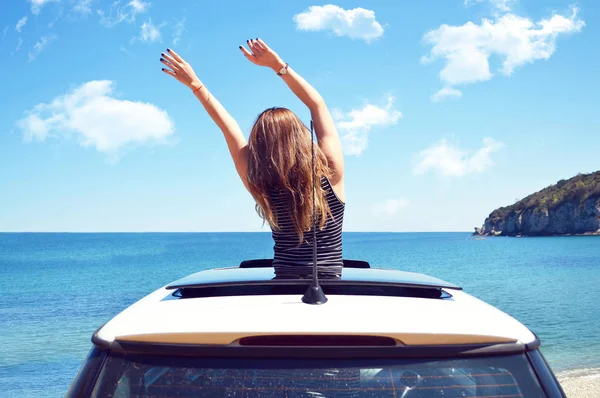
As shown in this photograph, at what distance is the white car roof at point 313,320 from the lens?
1.83 meters

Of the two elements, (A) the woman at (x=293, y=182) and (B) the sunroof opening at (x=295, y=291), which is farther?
(A) the woman at (x=293, y=182)

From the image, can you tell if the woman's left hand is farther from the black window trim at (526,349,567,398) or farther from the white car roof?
the black window trim at (526,349,567,398)

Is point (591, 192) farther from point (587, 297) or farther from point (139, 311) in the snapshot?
point (139, 311)

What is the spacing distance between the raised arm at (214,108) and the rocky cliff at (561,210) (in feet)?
444

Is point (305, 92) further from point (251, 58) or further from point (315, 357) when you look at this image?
point (315, 357)

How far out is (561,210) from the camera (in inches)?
5433

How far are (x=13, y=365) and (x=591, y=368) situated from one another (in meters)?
16.9

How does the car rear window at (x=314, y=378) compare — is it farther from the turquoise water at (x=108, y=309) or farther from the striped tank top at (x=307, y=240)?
the turquoise water at (x=108, y=309)

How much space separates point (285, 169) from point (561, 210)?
14732 centimetres

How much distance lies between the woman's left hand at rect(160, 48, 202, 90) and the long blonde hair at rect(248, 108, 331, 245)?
0.60 meters

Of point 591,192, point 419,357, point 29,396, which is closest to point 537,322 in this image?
point 29,396

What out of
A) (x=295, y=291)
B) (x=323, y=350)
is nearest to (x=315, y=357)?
(x=323, y=350)

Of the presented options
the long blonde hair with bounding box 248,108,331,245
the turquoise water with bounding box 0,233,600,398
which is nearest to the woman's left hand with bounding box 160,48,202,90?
the long blonde hair with bounding box 248,108,331,245

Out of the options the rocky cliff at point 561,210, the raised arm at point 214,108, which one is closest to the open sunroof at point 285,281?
the raised arm at point 214,108
